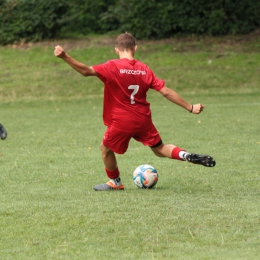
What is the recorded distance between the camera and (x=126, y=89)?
7812 mm

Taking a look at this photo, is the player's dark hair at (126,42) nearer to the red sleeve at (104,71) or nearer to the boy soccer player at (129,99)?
the boy soccer player at (129,99)

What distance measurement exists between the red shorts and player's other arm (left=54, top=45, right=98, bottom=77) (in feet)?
2.39

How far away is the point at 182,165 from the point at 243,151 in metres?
1.52

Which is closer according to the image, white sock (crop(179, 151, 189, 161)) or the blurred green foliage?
white sock (crop(179, 151, 189, 161))

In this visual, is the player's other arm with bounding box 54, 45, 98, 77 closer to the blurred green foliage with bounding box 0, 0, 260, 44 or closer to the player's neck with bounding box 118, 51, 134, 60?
the player's neck with bounding box 118, 51, 134, 60

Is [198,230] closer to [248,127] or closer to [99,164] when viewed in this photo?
[99,164]

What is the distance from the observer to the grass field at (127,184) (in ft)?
18.2

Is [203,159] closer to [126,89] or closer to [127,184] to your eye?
[126,89]

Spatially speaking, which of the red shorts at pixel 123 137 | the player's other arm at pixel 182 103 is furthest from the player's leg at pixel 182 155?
the player's other arm at pixel 182 103

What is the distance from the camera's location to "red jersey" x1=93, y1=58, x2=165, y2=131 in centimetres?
773

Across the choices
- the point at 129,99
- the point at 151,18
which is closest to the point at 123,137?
the point at 129,99

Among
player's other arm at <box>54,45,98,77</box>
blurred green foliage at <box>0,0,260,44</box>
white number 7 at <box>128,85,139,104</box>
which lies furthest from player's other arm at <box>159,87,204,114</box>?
blurred green foliage at <box>0,0,260,44</box>

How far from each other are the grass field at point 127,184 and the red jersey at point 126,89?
830 mm

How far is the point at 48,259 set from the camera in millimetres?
5172
